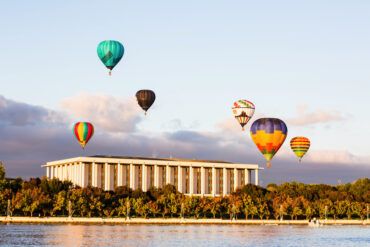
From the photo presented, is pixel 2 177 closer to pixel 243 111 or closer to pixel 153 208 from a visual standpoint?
pixel 153 208

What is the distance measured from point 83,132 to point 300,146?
48.6m

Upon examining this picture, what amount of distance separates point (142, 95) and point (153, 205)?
38981 millimetres

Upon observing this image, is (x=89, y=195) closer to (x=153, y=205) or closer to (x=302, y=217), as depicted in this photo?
(x=153, y=205)

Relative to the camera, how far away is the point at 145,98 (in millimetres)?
130000

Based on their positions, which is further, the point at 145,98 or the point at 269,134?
the point at 145,98

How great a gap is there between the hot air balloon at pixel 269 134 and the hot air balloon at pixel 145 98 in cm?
2168

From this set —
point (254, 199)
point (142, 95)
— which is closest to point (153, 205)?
point (254, 199)

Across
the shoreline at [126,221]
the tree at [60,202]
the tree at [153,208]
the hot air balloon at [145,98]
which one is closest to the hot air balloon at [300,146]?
the shoreline at [126,221]

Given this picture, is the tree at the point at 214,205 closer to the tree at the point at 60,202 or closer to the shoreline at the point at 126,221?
the shoreline at the point at 126,221

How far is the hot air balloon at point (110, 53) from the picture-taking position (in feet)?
358

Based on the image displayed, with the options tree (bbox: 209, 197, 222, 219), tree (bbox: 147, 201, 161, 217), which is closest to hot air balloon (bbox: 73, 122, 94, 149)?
tree (bbox: 147, 201, 161, 217)

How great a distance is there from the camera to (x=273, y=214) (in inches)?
6845

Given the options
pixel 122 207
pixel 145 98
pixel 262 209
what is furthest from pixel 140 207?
pixel 145 98

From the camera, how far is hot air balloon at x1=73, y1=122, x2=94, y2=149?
153 metres
